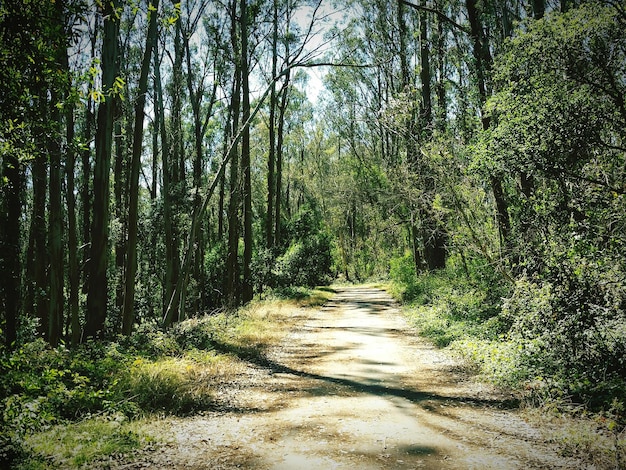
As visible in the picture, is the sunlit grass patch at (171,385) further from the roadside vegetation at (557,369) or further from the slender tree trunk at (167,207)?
the roadside vegetation at (557,369)

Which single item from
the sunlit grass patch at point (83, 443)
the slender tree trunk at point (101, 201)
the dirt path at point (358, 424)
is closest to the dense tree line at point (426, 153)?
the slender tree trunk at point (101, 201)

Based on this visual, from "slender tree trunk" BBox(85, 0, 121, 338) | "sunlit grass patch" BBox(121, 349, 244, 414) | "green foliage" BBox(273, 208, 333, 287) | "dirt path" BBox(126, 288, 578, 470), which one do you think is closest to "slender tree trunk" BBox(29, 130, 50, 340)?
"slender tree trunk" BBox(85, 0, 121, 338)

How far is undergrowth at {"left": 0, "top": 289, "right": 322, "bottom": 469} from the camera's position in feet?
12.6

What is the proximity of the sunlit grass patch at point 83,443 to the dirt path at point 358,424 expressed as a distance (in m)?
0.32

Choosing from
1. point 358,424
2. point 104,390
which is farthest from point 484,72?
point 104,390

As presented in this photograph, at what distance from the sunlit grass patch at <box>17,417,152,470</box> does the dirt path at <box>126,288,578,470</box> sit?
321mm

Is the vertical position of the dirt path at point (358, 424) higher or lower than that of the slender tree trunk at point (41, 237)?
lower

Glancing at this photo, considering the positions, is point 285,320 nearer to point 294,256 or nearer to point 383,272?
point 294,256

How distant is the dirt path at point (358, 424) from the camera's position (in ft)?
12.8

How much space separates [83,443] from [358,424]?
2836 mm

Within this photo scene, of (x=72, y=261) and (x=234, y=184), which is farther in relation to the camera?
(x=234, y=184)

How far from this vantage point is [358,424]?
189 inches

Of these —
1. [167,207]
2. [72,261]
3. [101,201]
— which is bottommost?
[72,261]

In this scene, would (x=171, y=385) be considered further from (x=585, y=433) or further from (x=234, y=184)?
(x=234, y=184)
